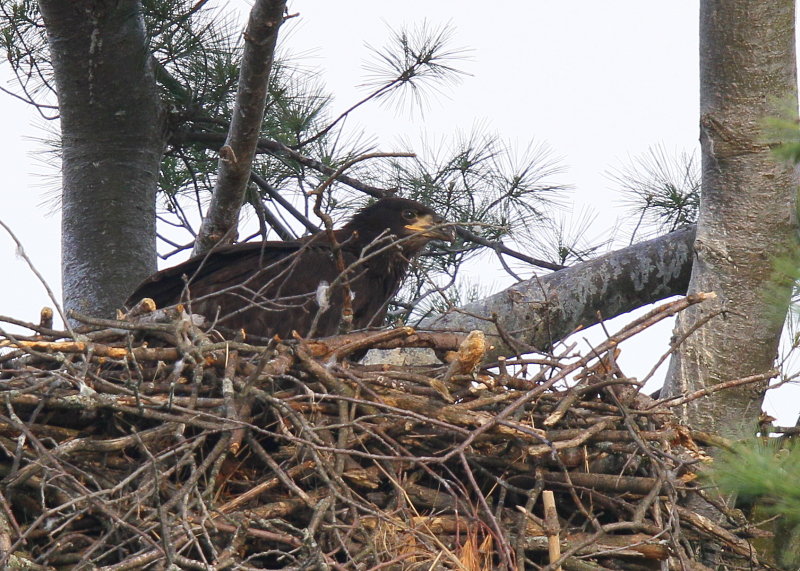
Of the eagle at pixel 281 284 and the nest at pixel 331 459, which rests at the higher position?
the eagle at pixel 281 284

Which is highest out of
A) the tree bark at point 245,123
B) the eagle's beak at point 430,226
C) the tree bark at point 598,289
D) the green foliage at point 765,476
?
the tree bark at point 245,123

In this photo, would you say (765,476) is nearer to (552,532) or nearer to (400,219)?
(552,532)

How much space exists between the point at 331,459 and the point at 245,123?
1860mm

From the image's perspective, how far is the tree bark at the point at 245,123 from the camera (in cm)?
462

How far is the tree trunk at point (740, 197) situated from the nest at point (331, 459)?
0.38 meters

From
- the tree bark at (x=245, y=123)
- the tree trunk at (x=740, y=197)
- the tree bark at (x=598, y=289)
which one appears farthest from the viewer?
the tree bark at (x=598, y=289)

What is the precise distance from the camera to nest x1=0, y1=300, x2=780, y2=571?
10.8 feet

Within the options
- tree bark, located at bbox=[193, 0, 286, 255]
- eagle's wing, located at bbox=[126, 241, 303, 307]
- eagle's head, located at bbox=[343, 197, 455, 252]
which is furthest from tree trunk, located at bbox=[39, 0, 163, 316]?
eagle's head, located at bbox=[343, 197, 455, 252]

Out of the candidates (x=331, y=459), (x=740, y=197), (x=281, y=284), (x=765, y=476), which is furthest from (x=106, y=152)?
(x=765, y=476)

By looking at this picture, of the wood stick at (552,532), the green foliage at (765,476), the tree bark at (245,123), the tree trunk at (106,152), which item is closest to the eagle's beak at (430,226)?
the tree bark at (245,123)

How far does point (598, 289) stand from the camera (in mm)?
5500

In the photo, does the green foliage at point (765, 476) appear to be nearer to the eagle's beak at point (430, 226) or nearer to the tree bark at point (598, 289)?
the tree bark at point (598, 289)

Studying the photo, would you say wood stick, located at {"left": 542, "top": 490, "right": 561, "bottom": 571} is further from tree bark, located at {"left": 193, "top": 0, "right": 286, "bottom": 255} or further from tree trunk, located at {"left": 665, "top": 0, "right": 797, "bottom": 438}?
tree bark, located at {"left": 193, "top": 0, "right": 286, "bottom": 255}

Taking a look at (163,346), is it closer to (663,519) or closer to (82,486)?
(82,486)
